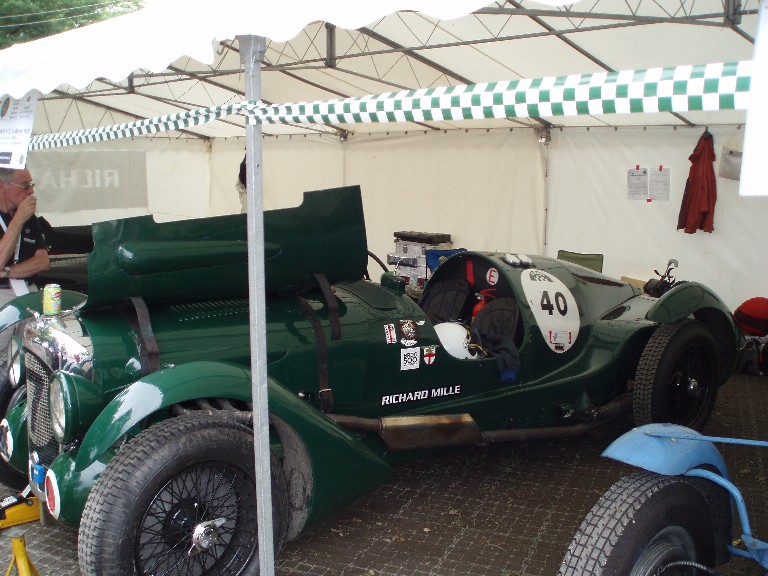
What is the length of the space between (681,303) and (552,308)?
91 centimetres

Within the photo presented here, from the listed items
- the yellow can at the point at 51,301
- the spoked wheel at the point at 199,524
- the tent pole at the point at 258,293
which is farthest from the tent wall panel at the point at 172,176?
the tent pole at the point at 258,293

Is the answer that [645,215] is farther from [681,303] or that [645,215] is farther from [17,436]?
[17,436]

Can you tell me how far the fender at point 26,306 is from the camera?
437cm

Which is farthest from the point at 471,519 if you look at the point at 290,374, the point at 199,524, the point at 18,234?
the point at 18,234

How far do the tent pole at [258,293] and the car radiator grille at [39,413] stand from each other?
158 centimetres

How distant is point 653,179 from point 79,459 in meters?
7.42

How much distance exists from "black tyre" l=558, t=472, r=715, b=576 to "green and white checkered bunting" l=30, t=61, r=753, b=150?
4.19 feet

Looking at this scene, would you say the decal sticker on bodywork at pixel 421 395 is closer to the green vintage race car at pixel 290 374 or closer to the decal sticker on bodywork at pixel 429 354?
the green vintage race car at pixel 290 374

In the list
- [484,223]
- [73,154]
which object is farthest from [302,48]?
[73,154]

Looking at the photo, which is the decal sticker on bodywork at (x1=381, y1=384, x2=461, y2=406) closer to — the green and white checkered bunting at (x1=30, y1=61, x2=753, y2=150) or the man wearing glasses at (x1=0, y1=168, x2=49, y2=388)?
the green and white checkered bunting at (x1=30, y1=61, x2=753, y2=150)

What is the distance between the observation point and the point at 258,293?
2.19 m

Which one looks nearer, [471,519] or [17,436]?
[17,436]

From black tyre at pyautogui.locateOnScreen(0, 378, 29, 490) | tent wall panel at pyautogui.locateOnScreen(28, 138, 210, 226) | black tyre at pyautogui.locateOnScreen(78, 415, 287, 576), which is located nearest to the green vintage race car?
black tyre at pyautogui.locateOnScreen(78, 415, 287, 576)

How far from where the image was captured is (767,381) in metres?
6.85
